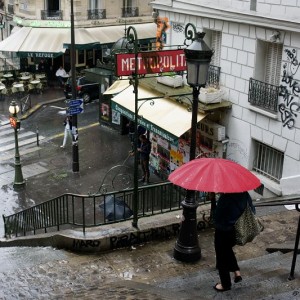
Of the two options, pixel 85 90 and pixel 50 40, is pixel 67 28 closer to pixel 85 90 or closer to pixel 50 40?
pixel 50 40

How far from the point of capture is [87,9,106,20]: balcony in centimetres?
3262

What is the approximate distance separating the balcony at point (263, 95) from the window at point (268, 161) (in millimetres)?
1045

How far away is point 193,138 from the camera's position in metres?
8.54

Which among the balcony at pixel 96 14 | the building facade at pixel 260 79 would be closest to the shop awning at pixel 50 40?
the balcony at pixel 96 14

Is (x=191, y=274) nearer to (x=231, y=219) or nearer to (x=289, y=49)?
(x=231, y=219)

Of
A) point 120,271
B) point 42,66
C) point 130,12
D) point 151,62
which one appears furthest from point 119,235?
point 130,12

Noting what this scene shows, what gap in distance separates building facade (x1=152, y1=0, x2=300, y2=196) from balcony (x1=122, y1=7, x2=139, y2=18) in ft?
65.3

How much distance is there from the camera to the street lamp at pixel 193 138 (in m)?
8.16

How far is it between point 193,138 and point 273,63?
16.4ft

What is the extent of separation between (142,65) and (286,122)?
387cm

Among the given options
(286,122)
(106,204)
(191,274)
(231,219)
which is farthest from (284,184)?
(231,219)

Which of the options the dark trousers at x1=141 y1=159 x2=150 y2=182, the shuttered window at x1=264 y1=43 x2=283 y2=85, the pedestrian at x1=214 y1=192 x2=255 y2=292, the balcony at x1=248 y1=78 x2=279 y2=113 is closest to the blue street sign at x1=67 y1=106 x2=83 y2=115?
the dark trousers at x1=141 y1=159 x2=150 y2=182

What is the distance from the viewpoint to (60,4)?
105ft

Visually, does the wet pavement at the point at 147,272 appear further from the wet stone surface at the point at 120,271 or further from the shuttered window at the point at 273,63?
the shuttered window at the point at 273,63
